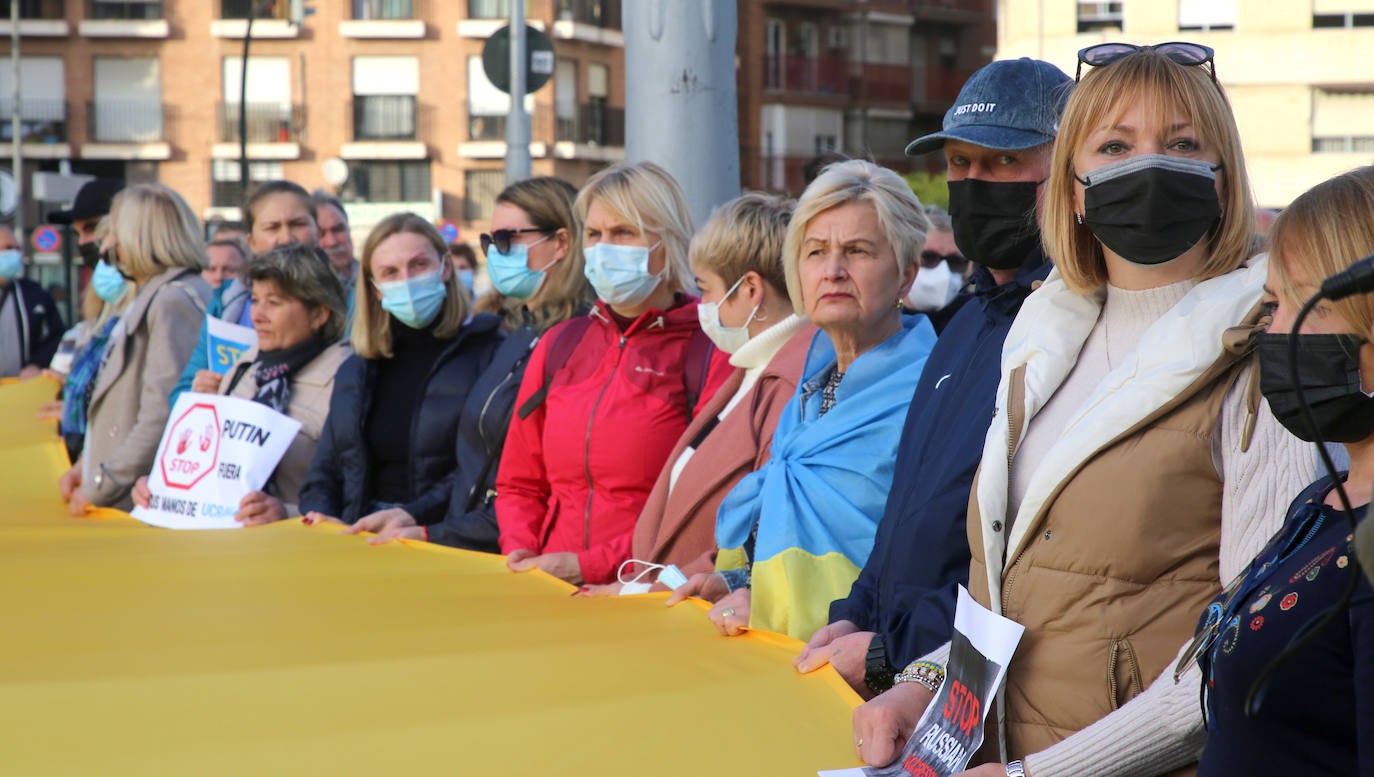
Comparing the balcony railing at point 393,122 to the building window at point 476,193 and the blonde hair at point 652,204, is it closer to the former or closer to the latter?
the building window at point 476,193

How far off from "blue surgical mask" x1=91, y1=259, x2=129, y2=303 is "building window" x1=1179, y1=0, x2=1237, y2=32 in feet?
109

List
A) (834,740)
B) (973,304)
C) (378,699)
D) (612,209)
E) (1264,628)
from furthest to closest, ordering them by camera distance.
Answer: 1. (612,209)
2. (973,304)
3. (378,699)
4. (834,740)
5. (1264,628)

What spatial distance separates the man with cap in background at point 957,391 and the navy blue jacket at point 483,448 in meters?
2.17

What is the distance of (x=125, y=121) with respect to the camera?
43.9 meters

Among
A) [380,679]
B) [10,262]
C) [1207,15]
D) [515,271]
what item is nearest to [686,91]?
[515,271]

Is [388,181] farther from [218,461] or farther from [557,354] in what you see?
[557,354]

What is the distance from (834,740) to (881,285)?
5.04 feet

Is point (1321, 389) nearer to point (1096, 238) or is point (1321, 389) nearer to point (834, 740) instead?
point (1096, 238)

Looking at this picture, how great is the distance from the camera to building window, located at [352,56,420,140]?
146 feet

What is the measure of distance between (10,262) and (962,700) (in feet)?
40.1

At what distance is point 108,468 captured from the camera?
686 centimetres

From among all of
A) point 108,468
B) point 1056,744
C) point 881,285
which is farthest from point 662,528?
point 108,468

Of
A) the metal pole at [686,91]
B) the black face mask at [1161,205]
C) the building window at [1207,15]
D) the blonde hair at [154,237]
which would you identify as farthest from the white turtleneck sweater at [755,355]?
the building window at [1207,15]

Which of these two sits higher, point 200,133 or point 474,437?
point 200,133
